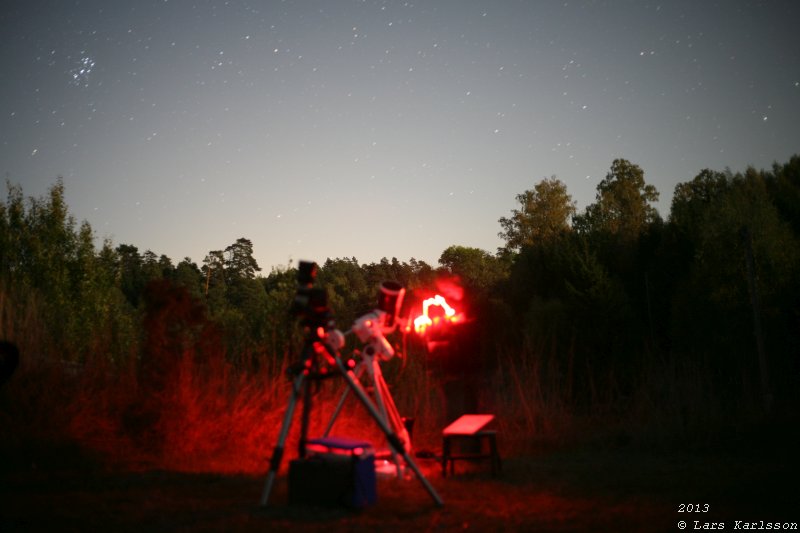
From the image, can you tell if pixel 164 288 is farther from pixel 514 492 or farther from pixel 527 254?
pixel 527 254

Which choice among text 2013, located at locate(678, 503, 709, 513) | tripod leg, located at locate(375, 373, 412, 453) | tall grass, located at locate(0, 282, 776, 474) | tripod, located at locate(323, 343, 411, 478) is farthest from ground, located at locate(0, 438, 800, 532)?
tall grass, located at locate(0, 282, 776, 474)

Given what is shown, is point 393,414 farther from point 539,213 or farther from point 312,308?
point 539,213

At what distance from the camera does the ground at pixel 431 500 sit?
410 centimetres

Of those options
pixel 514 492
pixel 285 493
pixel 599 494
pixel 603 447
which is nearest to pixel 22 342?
pixel 285 493

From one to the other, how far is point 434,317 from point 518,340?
2969 cm

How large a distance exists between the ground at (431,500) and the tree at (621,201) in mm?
42522

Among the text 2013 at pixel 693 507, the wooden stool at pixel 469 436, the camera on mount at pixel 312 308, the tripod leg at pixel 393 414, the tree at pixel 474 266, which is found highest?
the tree at pixel 474 266

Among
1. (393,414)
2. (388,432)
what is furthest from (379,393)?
(388,432)

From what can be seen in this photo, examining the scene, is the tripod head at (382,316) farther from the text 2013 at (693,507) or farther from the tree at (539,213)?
the tree at (539,213)

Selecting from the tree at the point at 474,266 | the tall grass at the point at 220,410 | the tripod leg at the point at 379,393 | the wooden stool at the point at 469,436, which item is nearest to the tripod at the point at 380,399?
the tripod leg at the point at 379,393

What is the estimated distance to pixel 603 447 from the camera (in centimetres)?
897

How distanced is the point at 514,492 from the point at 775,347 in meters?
21.2

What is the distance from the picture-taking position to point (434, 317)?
667 cm

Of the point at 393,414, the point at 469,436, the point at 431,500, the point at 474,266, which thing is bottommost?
the point at 431,500
